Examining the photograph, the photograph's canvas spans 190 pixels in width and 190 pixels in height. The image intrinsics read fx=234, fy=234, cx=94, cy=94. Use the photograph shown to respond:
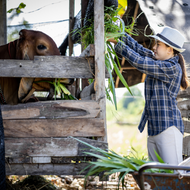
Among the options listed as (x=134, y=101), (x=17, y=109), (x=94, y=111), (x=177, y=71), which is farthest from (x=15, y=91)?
(x=134, y=101)

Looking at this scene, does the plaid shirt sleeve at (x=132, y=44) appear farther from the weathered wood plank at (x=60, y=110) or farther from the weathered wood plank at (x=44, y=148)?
the weathered wood plank at (x=44, y=148)

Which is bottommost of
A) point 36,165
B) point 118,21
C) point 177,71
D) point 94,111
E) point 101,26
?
point 36,165

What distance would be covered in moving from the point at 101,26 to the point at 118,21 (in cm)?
50

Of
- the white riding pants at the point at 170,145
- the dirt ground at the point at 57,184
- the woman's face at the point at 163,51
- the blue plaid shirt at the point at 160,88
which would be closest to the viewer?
the white riding pants at the point at 170,145

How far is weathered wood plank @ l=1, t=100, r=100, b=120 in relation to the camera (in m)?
2.12

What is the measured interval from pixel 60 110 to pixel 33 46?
100 centimetres

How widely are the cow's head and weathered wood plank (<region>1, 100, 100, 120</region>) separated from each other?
0.79 m

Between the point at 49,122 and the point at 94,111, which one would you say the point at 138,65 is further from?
the point at 49,122

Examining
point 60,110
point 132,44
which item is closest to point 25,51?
point 60,110

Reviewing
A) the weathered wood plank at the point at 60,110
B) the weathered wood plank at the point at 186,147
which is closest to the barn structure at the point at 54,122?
the weathered wood plank at the point at 60,110

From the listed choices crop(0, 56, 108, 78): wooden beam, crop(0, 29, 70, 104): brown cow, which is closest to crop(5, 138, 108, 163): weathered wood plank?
crop(0, 56, 108, 78): wooden beam

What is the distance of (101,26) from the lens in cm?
213

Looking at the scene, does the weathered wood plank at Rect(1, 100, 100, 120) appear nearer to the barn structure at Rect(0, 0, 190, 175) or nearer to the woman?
the barn structure at Rect(0, 0, 190, 175)

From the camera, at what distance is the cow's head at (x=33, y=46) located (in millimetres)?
2689
